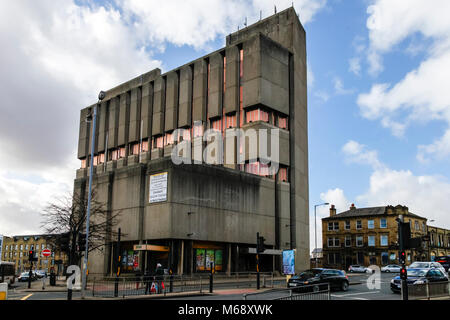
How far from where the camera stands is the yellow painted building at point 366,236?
73.6 meters

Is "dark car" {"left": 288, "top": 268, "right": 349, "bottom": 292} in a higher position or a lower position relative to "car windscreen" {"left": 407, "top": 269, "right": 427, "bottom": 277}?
lower

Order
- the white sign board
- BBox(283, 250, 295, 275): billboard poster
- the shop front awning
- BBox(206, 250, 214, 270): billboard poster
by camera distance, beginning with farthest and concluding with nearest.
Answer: BBox(206, 250, 214, 270): billboard poster
the white sign board
the shop front awning
BBox(283, 250, 295, 275): billboard poster

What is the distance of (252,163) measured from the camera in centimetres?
5284

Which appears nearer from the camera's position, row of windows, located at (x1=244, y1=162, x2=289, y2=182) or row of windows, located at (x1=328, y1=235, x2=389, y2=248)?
row of windows, located at (x1=244, y1=162, x2=289, y2=182)

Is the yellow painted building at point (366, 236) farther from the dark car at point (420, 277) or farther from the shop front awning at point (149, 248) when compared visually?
the dark car at point (420, 277)

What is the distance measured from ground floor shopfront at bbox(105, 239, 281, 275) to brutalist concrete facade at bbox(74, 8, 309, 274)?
99mm

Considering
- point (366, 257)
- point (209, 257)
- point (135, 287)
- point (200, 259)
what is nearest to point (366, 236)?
point (366, 257)

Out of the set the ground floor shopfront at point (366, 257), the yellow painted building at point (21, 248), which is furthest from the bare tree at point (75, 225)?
the yellow painted building at point (21, 248)

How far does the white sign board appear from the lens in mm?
41156

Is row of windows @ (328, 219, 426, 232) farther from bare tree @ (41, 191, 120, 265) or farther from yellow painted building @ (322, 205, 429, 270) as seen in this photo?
bare tree @ (41, 191, 120, 265)

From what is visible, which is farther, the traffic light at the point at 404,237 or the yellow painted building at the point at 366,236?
the yellow painted building at the point at 366,236

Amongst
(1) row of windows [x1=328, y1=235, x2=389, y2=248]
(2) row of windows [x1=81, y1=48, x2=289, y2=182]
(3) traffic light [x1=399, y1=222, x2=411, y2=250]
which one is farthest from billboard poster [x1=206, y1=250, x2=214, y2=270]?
(1) row of windows [x1=328, y1=235, x2=389, y2=248]

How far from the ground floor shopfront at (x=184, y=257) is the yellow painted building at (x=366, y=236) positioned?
3161 centimetres
